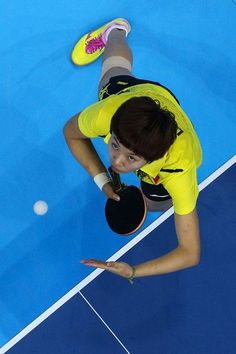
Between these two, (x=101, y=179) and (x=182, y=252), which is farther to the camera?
(x=101, y=179)

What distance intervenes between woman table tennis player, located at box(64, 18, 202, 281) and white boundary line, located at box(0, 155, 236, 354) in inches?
13.8

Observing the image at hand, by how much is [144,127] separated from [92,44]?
201 cm

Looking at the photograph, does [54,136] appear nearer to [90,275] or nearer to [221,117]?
[90,275]

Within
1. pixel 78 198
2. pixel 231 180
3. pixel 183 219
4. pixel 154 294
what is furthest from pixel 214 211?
pixel 183 219

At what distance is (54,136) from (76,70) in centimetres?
58

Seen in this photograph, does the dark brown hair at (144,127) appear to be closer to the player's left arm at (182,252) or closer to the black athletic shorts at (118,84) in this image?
the player's left arm at (182,252)

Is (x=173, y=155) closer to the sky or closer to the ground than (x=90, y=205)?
closer to the sky

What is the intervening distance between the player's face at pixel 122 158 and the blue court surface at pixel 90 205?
154 centimetres

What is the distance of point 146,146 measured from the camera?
6.83ft

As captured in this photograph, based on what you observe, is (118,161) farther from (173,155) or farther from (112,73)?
(112,73)

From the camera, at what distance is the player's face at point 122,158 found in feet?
7.07

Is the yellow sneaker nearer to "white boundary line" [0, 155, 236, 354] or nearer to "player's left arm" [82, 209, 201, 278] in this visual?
"white boundary line" [0, 155, 236, 354]

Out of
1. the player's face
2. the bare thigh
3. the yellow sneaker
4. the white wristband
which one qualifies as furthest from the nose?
the yellow sneaker

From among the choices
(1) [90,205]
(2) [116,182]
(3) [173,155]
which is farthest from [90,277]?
(3) [173,155]
